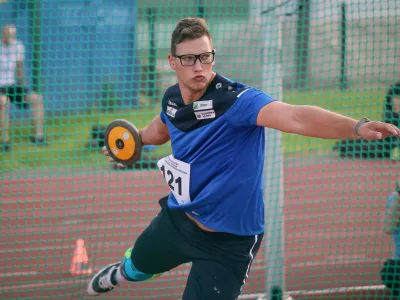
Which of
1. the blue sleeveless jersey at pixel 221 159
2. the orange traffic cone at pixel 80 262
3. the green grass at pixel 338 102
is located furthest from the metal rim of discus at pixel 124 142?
the green grass at pixel 338 102

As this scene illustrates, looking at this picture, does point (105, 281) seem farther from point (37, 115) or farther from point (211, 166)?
point (37, 115)

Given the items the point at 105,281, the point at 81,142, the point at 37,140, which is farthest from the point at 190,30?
the point at 81,142

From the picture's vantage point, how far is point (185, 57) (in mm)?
3803

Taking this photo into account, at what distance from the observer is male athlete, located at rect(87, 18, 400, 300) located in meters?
3.74

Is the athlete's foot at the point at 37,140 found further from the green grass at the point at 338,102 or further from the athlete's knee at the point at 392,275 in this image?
the athlete's knee at the point at 392,275

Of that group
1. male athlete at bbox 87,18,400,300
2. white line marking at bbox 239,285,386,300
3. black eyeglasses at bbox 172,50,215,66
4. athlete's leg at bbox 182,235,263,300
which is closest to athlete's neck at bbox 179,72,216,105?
male athlete at bbox 87,18,400,300

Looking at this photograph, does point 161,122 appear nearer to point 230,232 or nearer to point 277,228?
point 230,232

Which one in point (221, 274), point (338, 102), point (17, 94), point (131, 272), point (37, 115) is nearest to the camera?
point (221, 274)

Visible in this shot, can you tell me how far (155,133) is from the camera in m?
4.63

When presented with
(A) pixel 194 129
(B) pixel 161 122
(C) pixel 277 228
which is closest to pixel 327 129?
(A) pixel 194 129

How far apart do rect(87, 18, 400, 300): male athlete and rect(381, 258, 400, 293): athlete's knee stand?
2.30 metres

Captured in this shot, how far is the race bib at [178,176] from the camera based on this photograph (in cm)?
397

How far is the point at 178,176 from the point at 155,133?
0.70 m

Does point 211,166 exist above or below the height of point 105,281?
above
